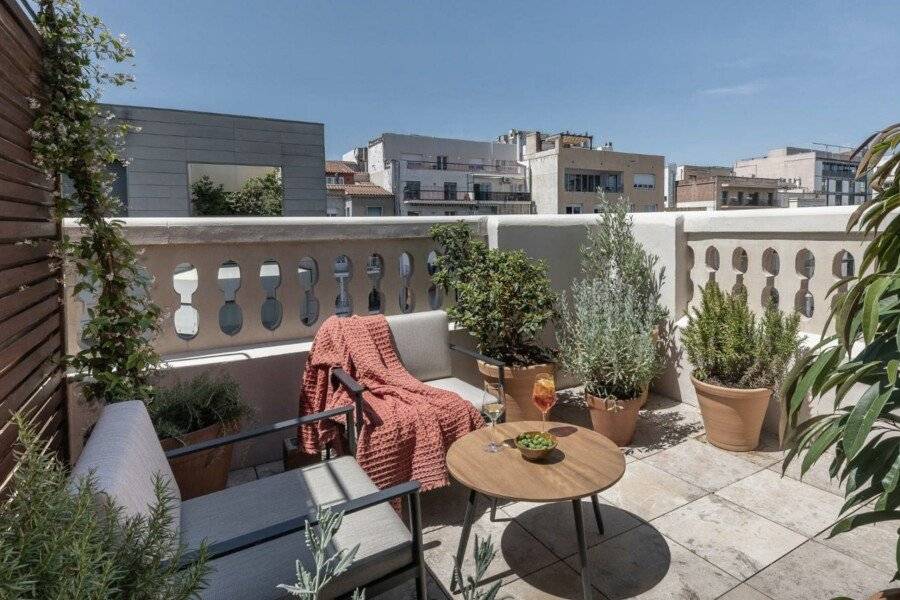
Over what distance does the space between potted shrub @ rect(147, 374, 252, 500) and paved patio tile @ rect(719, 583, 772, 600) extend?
7.77ft

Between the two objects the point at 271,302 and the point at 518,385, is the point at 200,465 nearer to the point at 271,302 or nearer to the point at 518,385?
the point at 271,302

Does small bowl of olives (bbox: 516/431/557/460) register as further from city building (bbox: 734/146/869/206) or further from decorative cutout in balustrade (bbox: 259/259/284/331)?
city building (bbox: 734/146/869/206)

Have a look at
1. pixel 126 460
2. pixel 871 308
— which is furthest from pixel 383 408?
pixel 871 308

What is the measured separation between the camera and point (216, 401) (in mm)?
2795

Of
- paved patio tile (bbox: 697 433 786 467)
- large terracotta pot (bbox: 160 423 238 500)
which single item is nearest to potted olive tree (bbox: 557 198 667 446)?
paved patio tile (bbox: 697 433 786 467)

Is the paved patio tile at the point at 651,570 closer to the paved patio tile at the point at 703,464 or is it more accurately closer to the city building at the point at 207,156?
the paved patio tile at the point at 703,464

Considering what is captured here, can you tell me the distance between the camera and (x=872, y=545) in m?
2.26

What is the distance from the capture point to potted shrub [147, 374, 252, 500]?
8.16 feet

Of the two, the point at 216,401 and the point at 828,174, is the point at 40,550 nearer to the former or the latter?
the point at 216,401

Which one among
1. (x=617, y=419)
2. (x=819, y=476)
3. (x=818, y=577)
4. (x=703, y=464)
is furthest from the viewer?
(x=617, y=419)

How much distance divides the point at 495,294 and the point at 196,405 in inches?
78.4

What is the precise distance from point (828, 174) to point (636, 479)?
68506 millimetres

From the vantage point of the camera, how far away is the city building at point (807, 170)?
54781mm

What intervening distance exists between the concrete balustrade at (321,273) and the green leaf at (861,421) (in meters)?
2.23
